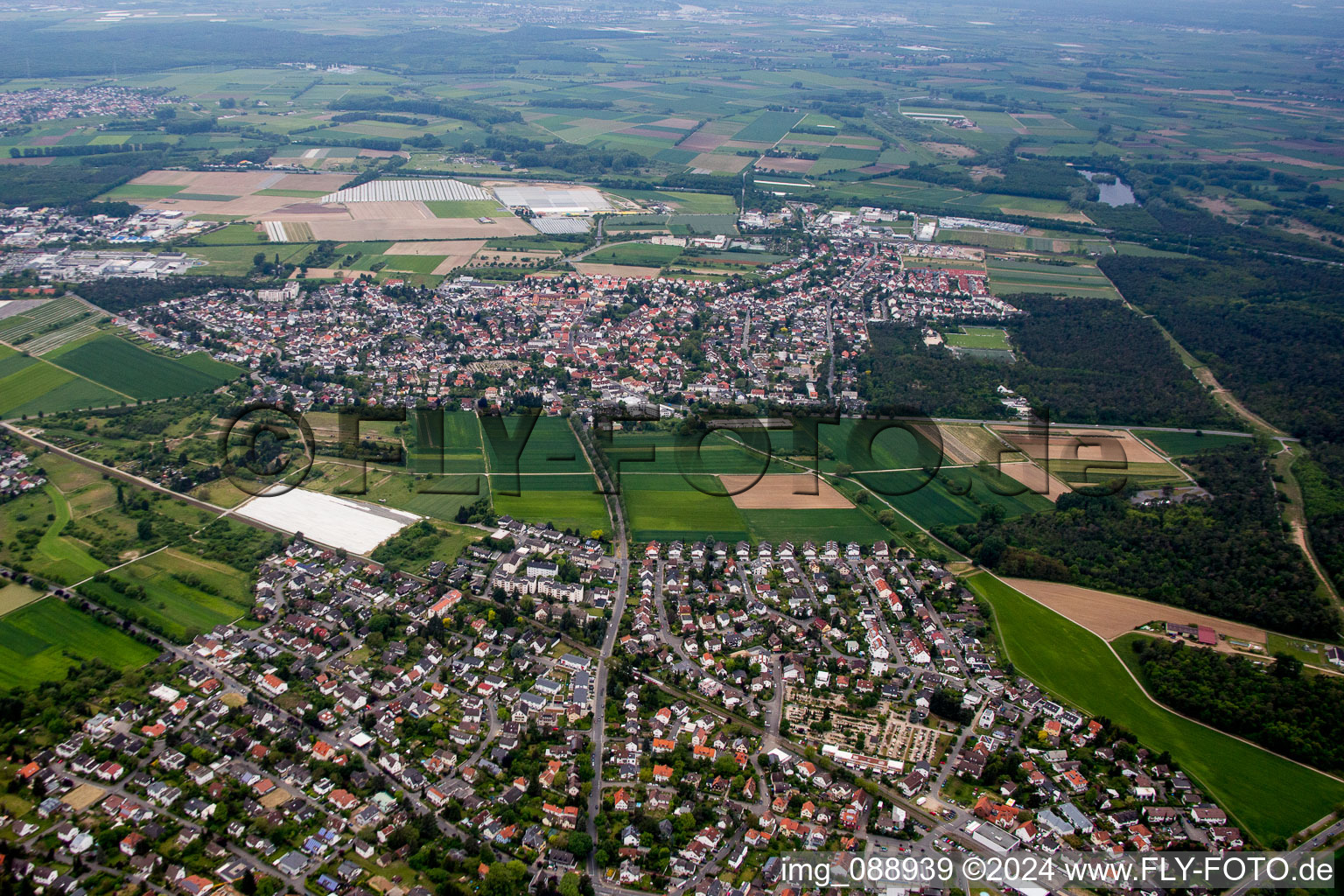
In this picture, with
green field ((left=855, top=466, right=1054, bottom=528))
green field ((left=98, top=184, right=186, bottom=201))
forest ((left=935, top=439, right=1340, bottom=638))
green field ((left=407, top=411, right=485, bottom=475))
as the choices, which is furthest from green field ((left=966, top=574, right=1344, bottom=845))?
green field ((left=98, top=184, right=186, bottom=201))

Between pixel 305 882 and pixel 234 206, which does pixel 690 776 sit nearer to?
pixel 305 882

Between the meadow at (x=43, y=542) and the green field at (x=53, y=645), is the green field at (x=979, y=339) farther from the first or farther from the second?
the meadow at (x=43, y=542)

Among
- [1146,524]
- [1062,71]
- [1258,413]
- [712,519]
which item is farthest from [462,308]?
[1062,71]

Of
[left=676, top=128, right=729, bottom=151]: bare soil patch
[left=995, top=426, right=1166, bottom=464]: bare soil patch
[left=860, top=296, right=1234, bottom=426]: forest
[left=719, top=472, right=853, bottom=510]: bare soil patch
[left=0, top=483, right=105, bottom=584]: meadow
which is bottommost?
[left=0, top=483, right=105, bottom=584]: meadow

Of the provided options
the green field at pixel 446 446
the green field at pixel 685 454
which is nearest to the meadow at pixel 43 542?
the green field at pixel 446 446

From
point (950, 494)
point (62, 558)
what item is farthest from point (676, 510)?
point (62, 558)

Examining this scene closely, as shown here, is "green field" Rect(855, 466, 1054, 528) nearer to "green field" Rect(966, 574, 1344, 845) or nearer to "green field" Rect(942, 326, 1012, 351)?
"green field" Rect(966, 574, 1344, 845)
